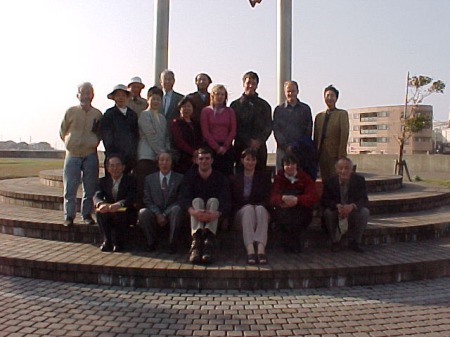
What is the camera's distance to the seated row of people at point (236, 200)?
5957 millimetres

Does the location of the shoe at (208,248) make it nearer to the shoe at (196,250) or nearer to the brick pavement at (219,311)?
the shoe at (196,250)

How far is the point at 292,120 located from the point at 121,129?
2480 mm

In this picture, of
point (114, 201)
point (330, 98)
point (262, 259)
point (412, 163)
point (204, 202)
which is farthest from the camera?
point (412, 163)

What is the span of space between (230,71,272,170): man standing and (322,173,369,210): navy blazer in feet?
3.72

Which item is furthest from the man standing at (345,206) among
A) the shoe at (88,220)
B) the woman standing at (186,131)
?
the shoe at (88,220)

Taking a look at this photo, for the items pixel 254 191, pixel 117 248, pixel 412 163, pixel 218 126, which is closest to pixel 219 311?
pixel 254 191

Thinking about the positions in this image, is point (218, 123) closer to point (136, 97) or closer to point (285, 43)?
point (136, 97)

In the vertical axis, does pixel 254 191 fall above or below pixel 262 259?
above

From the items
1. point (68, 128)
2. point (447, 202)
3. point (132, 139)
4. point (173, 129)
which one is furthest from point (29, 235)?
point (447, 202)

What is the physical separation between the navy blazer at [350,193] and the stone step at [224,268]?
2.21ft

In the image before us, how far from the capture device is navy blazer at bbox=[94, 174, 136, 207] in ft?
20.2

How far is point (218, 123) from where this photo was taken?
650 cm

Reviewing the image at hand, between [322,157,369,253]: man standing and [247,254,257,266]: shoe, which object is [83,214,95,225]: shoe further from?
[322,157,369,253]: man standing

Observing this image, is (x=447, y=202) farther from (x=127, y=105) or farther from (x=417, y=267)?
(x=127, y=105)
